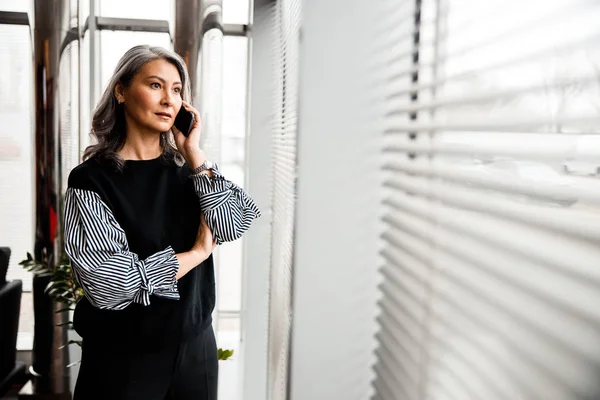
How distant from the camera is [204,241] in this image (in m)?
1.85

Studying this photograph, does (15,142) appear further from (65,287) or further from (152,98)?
(152,98)

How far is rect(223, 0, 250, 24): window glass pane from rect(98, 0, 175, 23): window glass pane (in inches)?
15.4

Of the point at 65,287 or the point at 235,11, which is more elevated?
the point at 235,11

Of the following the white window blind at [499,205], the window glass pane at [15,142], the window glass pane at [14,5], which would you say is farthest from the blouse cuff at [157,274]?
the window glass pane at [14,5]

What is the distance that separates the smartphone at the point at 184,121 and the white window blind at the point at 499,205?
100 centimetres

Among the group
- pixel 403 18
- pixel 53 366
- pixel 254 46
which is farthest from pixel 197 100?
pixel 403 18

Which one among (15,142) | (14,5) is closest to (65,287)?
(15,142)

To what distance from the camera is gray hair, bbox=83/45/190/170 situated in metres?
1.85

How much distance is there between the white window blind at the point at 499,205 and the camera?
20.1 inches

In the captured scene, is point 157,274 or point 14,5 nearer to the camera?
point 157,274

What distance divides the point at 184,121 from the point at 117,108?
222 millimetres

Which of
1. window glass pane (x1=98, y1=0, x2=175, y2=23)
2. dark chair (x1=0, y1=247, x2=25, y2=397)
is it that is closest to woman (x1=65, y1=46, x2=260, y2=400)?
window glass pane (x1=98, y1=0, x2=175, y2=23)

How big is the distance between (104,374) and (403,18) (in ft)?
4.47

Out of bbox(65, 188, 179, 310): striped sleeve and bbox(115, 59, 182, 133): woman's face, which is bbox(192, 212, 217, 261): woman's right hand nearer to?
bbox(65, 188, 179, 310): striped sleeve
